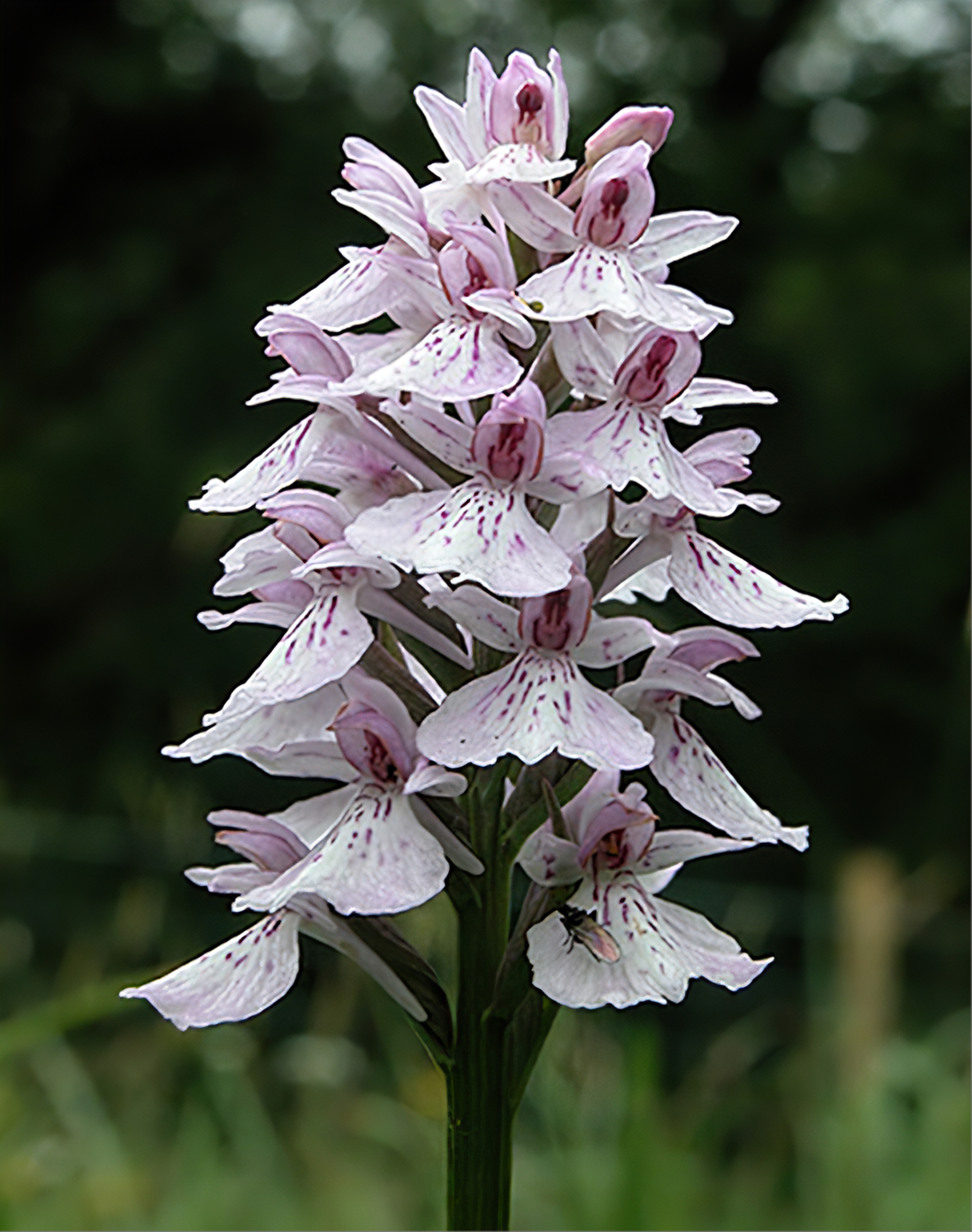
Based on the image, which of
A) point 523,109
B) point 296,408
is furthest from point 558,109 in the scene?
point 296,408

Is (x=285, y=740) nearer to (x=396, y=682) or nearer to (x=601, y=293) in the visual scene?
(x=396, y=682)

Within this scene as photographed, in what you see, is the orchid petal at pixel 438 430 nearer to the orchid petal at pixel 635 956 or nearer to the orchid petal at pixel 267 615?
the orchid petal at pixel 267 615

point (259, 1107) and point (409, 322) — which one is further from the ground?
point (409, 322)

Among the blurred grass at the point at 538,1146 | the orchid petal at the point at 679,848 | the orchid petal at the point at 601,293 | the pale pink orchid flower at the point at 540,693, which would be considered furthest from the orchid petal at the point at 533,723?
the blurred grass at the point at 538,1146

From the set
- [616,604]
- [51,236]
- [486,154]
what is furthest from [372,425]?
[51,236]

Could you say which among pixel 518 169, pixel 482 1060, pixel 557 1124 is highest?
pixel 518 169

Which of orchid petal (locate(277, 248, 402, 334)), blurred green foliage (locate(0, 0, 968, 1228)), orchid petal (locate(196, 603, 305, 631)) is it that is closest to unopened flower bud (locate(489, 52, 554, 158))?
orchid petal (locate(277, 248, 402, 334))

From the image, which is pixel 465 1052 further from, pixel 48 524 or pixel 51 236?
pixel 51 236

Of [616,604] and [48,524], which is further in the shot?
[48,524]
